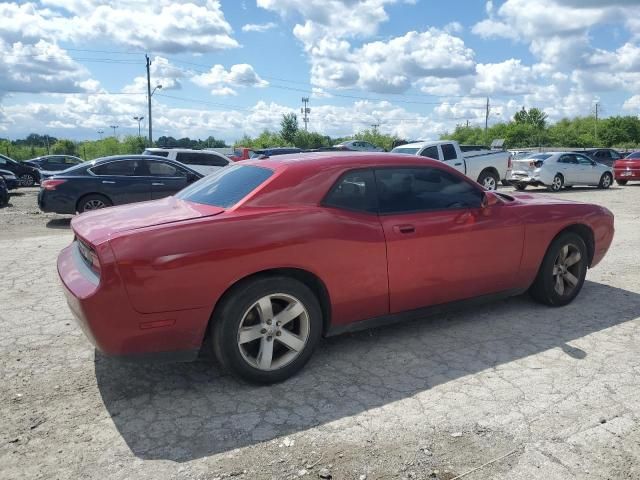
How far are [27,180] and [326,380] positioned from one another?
925 inches

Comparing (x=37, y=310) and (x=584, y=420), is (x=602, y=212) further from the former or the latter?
(x=37, y=310)

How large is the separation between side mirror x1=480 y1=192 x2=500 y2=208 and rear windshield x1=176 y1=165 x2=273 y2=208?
1828 mm

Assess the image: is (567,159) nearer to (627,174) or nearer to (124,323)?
(627,174)

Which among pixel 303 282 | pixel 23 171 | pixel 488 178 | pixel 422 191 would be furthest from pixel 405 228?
pixel 23 171

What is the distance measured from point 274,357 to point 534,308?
277 centimetres

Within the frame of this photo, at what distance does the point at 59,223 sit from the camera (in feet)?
38.4

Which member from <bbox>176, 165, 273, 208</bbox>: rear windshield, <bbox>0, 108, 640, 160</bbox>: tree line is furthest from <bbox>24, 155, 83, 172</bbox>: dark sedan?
<bbox>0, 108, 640, 160</bbox>: tree line

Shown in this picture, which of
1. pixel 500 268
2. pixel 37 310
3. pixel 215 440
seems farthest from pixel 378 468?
pixel 37 310

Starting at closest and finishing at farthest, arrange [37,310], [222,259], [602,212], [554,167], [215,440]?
[215,440]
[222,259]
[37,310]
[602,212]
[554,167]

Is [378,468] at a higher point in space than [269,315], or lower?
lower

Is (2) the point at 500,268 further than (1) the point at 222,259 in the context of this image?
Yes

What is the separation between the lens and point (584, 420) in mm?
3025

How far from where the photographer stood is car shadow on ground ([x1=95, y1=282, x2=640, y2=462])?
298cm

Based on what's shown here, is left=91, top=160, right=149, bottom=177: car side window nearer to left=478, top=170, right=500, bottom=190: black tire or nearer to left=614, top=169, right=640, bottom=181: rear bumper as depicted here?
left=478, top=170, right=500, bottom=190: black tire
